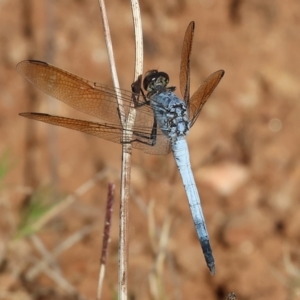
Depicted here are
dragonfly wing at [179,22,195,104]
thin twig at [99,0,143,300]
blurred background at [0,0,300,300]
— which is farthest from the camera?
blurred background at [0,0,300,300]

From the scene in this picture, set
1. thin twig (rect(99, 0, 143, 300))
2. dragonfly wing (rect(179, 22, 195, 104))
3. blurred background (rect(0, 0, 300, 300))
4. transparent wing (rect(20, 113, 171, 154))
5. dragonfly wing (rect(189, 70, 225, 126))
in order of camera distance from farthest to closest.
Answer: blurred background (rect(0, 0, 300, 300)), dragonfly wing (rect(189, 70, 225, 126)), dragonfly wing (rect(179, 22, 195, 104)), transparent wing (rect(20, 113, 171, 154)), thin twig (rect(99, 0, 143, 300))

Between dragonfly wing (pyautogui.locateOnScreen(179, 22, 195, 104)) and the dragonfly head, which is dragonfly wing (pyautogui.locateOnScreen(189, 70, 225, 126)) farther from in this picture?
the dragonfly head

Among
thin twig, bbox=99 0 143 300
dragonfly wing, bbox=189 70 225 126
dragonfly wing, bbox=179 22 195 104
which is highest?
dragonfly wing, bbox=179 22 195 104

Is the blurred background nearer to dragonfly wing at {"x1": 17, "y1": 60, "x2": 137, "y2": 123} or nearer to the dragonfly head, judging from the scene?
the dragonfly head

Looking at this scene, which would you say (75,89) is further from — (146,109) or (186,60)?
(186,60)

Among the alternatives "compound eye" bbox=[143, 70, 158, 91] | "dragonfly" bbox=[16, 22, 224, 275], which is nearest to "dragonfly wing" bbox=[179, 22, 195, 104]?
"dragonfly" bbox=[16, 22, 224, 275]

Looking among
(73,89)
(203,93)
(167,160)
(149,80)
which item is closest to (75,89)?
(73,89)

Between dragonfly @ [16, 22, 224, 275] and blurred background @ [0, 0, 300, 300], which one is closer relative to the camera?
dragonfly @ [16, 22, 224, 275]

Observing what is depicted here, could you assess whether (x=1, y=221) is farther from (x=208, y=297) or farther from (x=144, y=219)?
(x=208, y=297)

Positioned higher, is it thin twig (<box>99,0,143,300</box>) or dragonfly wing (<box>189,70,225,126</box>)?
dragonfly wing (<box>189,70,225,126</box>)
